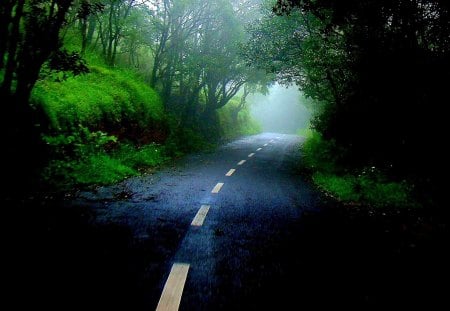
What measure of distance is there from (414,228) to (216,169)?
7910 millimetres

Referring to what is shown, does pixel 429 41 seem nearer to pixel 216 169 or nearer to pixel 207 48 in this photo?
pixel 216 169

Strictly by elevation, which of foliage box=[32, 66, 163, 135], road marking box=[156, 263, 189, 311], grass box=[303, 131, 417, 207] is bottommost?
grass box=[303, 131, 417, 207]

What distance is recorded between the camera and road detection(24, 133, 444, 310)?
11.8 ft

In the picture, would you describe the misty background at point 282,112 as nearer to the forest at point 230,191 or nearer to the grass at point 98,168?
the forest at point 230,191

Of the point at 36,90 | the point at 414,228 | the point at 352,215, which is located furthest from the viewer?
the point at 36,90

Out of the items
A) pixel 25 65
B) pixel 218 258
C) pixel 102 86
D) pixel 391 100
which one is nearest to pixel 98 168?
pixel 25 65

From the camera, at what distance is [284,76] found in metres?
20.5

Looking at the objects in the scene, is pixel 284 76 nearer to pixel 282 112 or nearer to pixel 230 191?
pixel 230 191

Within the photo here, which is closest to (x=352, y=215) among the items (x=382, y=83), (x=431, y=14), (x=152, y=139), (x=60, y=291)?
(x=382, y=83)

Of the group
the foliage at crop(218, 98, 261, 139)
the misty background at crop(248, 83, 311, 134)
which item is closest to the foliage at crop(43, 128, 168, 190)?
the foliage at crop(218, 98, 261, 139)

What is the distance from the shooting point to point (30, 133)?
852 cm

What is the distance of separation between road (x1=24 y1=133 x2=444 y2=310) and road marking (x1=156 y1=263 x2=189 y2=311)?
12 mm

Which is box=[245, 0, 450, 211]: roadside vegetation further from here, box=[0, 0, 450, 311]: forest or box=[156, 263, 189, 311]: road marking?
box=[156, 263, 189, 311]: road marking

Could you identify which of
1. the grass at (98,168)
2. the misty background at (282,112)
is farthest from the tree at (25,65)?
the misty background at (282,112)
